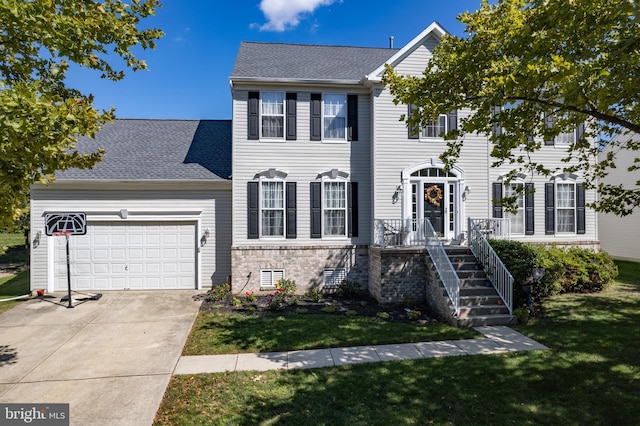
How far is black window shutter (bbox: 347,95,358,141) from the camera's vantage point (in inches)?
470

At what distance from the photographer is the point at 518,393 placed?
5.06 meters

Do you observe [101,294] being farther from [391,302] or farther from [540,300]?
[540,300]

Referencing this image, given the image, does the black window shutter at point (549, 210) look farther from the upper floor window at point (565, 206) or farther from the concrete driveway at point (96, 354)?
the concrete driveway at point (96, 354)

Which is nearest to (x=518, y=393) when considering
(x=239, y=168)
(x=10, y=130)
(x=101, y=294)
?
(x=10, y=130)

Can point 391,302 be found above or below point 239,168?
below

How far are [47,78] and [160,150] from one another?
21.8 ft

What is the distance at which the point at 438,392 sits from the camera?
5.11 metres

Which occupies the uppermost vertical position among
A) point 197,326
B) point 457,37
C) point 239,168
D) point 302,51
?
point 302,51

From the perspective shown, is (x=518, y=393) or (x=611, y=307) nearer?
(x=518, y=393)

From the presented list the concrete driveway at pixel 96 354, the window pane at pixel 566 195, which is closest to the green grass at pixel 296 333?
the concrete driveway at pixel 96 354

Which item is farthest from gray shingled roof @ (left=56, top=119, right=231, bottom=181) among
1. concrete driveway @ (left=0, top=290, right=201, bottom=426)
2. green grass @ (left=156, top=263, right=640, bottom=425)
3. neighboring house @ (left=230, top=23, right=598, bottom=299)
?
green grass @ (left=156, top=263, right=640, bottom=425)

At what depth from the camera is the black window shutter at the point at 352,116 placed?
39.1ft

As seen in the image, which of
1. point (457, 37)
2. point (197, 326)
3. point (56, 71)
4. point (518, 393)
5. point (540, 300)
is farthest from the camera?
point (540, 300)

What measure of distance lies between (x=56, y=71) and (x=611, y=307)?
14033 mm
